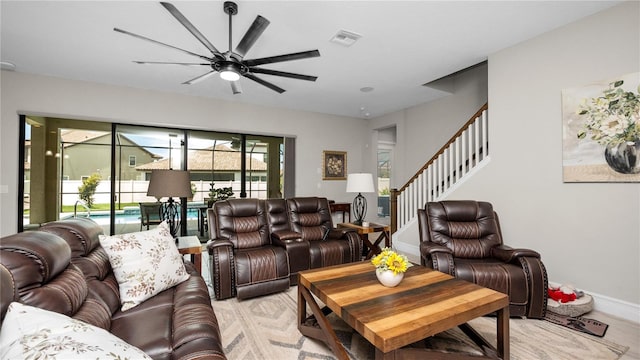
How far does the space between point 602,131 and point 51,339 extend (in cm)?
391

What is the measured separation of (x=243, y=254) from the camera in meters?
2.89

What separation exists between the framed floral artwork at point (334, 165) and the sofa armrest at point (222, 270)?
376 cm

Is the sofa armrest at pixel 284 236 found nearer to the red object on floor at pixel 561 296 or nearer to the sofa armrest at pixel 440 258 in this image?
the sofa armrest at pixel 440 258

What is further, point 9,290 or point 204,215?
point 204,215

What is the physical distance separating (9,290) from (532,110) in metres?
4.19

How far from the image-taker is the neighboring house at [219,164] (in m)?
5.34

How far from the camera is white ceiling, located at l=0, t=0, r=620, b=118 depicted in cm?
251

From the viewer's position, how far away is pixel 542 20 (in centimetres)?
273

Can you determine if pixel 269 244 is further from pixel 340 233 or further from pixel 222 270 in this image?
pixel 340 233

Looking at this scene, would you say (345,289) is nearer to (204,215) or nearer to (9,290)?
(9,290)

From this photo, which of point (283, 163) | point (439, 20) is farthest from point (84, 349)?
point (283, 163)

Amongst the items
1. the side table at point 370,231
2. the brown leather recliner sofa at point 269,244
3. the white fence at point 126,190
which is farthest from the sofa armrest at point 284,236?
the white fence at point 126,190

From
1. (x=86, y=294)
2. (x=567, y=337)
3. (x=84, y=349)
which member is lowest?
(x=567, y=337)

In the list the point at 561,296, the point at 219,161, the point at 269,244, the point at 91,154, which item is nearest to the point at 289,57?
the point at 269,244
